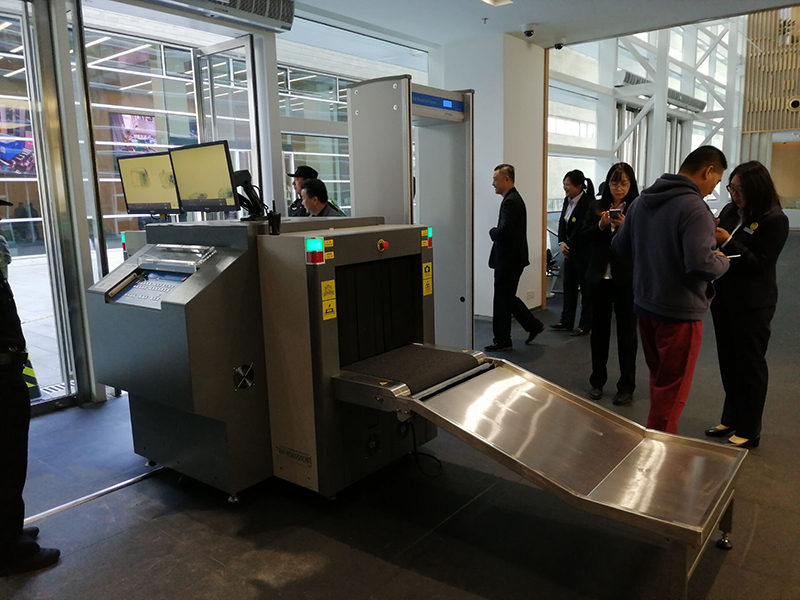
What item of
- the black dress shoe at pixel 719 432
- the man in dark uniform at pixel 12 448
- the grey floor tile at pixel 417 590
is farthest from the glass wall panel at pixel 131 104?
the black dress shoe at pixel 719 432

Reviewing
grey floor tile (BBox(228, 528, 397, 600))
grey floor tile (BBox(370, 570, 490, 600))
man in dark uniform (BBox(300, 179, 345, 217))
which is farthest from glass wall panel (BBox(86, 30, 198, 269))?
grey floor tile (BBox(370, 570, 490, 600))

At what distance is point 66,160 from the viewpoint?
3809 mm

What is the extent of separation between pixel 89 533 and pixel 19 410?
623mm

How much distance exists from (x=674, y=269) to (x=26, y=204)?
155 inches

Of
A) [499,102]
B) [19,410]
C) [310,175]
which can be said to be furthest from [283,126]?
[19,410]

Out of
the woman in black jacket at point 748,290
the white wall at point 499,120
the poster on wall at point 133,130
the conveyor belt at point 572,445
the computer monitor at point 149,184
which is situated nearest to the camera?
the conveyor belt at point 572,445

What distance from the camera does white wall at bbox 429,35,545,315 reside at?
5.99 metres

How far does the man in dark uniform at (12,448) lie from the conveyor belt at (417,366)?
1.29 m

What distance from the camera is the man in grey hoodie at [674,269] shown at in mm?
2455

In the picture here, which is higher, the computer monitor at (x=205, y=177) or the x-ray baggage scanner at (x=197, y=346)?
the computer monitor at (x=205, y=177)

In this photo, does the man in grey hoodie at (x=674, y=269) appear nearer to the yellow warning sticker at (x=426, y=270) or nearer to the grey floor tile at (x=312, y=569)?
the yellow warning sticker at (x=426, y=270)

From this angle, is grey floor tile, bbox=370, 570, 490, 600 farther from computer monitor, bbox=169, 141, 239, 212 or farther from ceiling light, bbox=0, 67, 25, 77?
ceiling light, bbox=0, 67, 25, 77

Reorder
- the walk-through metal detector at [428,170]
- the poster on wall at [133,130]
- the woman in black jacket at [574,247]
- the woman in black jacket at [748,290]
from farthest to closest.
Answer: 1. the woman in black jacket at [574,247]
2. the poster on wall at [133,130]
3. the walk-through metal detector at [428,170]
4. the woman in black jacket at [748,290]

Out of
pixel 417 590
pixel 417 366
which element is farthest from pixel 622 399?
pixel 417 590
